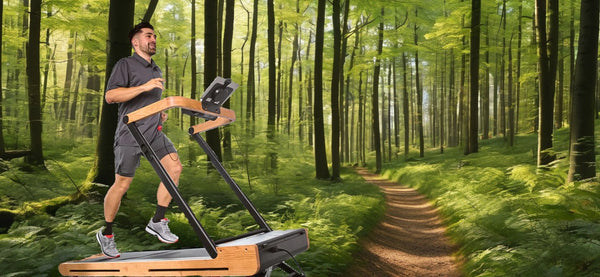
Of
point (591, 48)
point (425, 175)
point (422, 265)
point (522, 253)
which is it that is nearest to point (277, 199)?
point (422, 265)

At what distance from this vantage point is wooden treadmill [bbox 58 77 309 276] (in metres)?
2.94

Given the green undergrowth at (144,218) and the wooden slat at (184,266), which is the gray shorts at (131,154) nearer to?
the wooden slat at (184,266)

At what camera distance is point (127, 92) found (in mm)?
3512

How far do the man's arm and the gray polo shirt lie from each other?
0.08 m

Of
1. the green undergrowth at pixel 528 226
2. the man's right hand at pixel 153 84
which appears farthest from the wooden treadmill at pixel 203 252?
the green undergrowth at pixel 528 226

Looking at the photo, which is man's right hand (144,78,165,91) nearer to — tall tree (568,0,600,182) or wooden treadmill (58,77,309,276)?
wooden treadmill (58,77,309,276)

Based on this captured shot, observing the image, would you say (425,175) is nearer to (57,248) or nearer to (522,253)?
(522,253)

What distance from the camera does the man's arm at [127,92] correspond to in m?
3.38

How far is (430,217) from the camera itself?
1079 centimetres

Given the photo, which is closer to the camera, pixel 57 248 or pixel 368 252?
pixel 57 248

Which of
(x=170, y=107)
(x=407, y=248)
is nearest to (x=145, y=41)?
(x=170, y=107)

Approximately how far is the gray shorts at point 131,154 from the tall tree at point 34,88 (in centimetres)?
733

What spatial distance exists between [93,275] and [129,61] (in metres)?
1.93

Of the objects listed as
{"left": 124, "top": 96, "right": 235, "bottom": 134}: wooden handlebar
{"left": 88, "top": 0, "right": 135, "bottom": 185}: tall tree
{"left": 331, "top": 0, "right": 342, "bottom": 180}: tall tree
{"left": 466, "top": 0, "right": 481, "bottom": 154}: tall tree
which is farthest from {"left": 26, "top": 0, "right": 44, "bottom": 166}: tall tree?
{"left": 466, "top": 0, "right": 481, "bottom": 154}: tall tree
